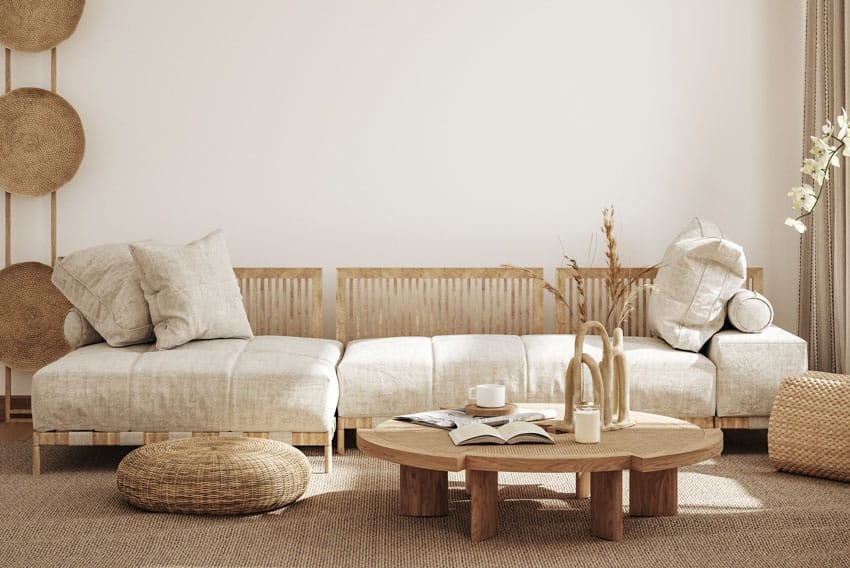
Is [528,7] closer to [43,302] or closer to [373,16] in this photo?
[373,16]

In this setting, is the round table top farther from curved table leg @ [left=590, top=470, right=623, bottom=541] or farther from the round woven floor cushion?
the round woven floor cushion

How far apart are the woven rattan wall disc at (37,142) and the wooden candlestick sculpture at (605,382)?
2.95 m

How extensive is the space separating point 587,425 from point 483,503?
387 mm

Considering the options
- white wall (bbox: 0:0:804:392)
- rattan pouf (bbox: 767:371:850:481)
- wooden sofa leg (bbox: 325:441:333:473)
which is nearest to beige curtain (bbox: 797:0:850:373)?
white wall (bbox: 0:0:804:392)

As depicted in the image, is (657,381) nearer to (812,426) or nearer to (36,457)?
(812,426)

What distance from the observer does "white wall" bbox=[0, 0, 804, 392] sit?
4914 mm

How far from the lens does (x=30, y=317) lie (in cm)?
482

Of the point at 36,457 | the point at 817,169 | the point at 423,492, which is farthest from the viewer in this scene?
the point at 36,457

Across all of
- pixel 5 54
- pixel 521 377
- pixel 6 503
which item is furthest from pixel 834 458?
pixel 5 54

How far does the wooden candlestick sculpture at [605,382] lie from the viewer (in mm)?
3018

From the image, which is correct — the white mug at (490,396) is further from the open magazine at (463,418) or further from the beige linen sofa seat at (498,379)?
the beige linen sofa seat at (498,379)

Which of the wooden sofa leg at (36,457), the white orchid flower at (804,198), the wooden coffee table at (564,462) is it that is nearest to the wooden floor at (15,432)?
the wooden sofa leg at (36,457)

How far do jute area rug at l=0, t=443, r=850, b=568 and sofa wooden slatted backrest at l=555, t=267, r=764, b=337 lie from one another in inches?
48.3

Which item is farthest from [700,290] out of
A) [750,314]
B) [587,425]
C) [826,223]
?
[587,425]
